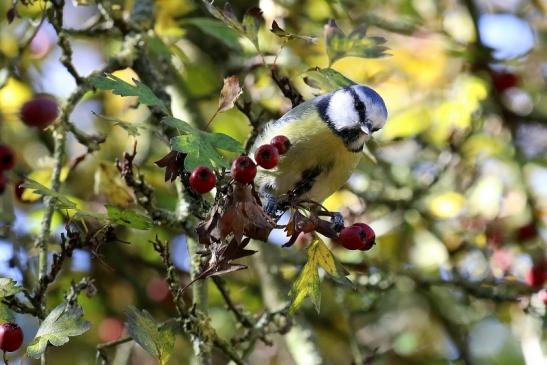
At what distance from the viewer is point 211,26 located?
74.2 inches

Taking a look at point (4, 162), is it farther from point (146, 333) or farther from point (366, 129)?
point (366, 129)

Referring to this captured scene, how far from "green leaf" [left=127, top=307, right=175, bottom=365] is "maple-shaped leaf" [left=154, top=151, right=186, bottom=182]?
0.71 feet

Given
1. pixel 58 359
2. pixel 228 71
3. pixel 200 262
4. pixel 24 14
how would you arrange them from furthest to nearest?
pixel 58 359 < pixel 228 71 < pixel 24 14 < pixel 200 262

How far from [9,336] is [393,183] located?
1.54 m

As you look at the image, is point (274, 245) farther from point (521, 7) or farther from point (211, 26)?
point (521, 7)

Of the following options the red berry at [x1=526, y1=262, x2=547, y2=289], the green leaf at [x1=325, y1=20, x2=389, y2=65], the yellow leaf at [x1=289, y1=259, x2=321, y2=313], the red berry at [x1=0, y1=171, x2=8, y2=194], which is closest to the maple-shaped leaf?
the yellow leaf at [x1=289, y1=259, x2=321, y2=313]

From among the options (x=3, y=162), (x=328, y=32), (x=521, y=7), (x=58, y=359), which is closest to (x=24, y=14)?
(x=3, y=162)

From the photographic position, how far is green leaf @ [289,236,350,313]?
1.37 metres

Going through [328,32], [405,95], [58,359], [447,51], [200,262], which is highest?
[328,32]

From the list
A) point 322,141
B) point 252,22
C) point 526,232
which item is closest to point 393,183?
point 526,232

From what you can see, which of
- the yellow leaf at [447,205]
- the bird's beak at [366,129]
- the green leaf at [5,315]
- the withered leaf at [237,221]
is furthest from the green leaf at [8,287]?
the yellow leaf at [447,205]

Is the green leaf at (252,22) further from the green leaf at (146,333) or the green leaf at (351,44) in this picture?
the green leaf at (146,333)

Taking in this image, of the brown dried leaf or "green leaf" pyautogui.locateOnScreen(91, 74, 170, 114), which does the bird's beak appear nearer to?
the brown dried leaf

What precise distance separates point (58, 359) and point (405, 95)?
154cm
